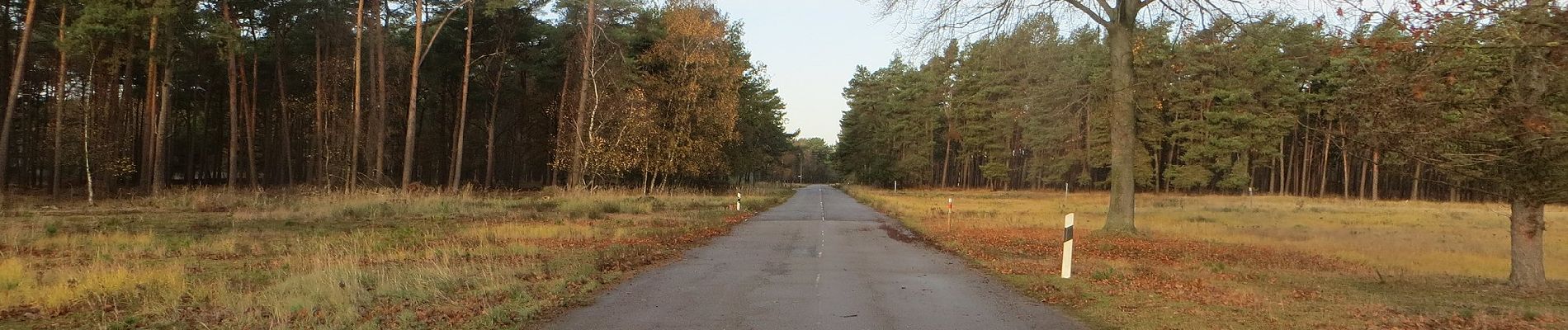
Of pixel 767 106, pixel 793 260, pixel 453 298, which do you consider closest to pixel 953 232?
pixel 793 260

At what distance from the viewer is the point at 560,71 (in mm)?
47312

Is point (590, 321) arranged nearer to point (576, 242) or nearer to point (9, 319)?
point (9, 319)

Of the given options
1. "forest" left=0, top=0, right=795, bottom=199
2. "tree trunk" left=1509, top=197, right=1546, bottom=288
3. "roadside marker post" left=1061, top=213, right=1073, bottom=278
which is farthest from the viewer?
"forest" left=0, top=0, right=795, bottom=199

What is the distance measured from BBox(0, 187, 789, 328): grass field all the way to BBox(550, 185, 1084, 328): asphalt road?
2.15 feet

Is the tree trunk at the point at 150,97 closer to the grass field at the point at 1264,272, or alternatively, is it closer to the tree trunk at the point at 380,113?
the tree trunk at the point at 380,113

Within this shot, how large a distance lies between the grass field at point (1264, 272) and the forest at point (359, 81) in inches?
704

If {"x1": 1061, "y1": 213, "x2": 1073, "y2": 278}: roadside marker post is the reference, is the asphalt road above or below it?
below

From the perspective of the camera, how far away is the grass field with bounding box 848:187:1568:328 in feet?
25.4

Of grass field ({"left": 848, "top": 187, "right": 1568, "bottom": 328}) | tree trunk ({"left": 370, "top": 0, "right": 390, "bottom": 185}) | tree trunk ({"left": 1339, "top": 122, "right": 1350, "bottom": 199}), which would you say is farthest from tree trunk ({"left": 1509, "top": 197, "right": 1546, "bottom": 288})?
tree trunk ({"left": 370, "top": 0, "right": 390, "bottom": 185})

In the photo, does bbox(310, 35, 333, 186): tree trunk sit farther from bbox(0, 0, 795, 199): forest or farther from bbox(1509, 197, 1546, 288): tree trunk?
bbox(1509, 197, 1546, 288): tree trunk

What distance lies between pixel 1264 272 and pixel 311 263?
41.2 ft

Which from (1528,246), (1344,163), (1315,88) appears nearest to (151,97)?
(1528,246)

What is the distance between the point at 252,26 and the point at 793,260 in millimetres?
35611

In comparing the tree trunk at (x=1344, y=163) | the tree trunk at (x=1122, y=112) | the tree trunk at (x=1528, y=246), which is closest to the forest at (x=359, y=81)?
the tree trunk at (x=1122, y=112)
